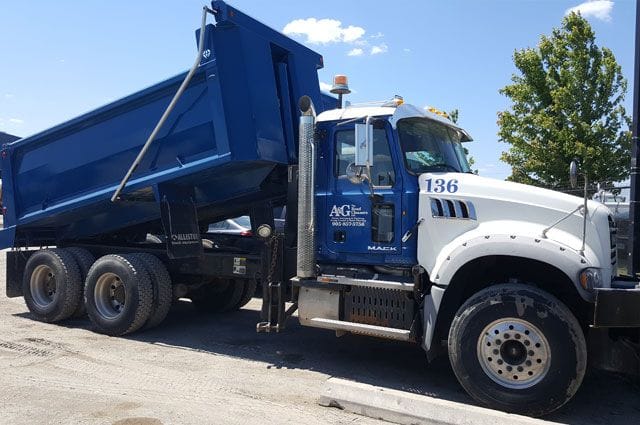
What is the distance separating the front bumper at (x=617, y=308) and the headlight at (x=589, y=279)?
63 mm

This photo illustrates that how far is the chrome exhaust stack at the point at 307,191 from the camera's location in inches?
223

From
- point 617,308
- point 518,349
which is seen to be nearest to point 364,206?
point 518,349

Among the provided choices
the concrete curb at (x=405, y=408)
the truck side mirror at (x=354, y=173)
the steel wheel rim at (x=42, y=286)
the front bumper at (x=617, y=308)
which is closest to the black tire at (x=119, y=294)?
the steel wheel rim at (x=42, y=286)

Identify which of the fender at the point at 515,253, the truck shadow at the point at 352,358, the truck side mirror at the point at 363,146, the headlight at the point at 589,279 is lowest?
the truck shadow at the point at 352,358

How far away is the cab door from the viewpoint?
542cm

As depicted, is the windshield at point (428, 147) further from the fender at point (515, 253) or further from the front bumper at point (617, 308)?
the front bumper at point (617, 308)

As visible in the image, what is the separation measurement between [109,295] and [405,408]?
4.42 metres

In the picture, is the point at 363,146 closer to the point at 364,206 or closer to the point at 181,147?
the point at 364,206

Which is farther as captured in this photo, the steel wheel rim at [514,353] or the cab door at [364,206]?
the cab door at [364,206]

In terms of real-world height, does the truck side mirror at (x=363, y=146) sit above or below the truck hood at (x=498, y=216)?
above

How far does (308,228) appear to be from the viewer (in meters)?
5.68

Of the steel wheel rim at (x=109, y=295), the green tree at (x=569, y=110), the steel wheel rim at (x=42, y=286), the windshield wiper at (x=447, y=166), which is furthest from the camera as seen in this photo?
the green tree at (x=569, y=110)

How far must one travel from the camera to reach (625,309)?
4.26 meters

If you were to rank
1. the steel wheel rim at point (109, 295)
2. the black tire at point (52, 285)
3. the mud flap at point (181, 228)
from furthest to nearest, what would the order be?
the black tire at point (52, 285) < the steel wheel rim at point (109, 295) < the mud flap at point (181, 228)
